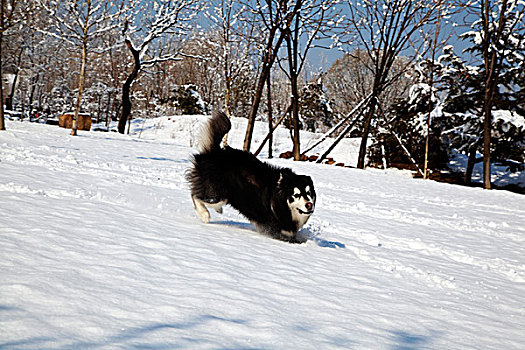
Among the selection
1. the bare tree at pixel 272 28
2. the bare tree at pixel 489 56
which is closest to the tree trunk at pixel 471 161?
the bare tree at pixel 489 56

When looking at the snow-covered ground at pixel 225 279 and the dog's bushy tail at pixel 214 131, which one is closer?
the snow-covered ground at pixel 225 279

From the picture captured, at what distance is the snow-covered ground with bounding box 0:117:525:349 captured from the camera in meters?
1.45

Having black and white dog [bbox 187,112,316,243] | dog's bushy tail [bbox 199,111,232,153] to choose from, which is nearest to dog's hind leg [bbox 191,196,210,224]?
black and white dog [bbox 187,112,316,243]

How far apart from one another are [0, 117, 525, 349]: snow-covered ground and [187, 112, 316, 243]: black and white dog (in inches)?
9.0

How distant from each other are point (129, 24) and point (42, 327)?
66.9 feet

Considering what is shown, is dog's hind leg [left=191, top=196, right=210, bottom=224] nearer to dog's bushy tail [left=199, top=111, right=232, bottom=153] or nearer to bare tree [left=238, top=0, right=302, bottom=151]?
dog's bushy tail [left=199, top=111, right=232, bottom=153]

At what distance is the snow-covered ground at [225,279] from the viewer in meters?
1.45

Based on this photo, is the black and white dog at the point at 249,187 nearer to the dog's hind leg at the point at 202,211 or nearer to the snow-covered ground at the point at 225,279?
the dog's hind leg at the point at 202,211

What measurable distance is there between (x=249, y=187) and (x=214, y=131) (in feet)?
2.72

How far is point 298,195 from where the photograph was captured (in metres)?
3.70

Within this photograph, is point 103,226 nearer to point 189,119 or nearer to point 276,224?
point 276,224

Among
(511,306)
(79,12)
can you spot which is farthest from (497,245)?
(79,12)

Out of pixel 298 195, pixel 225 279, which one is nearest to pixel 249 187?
pixel 298 195

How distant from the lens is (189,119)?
2248 cm
